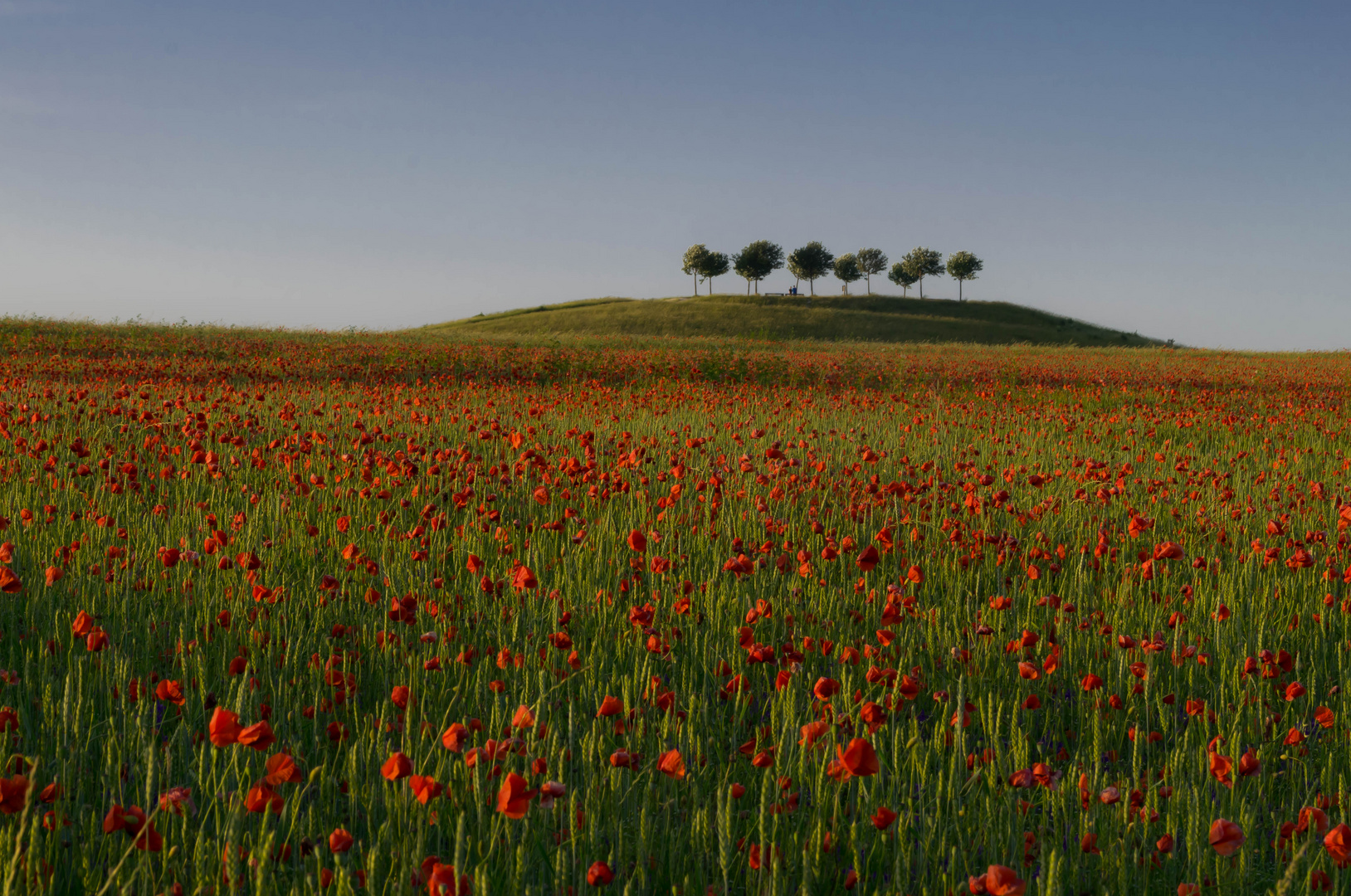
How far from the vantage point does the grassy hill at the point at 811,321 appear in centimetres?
5416

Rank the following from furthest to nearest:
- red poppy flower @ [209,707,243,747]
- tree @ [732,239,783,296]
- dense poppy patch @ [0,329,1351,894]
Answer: tree @ [732,239,783,296], dense poppy patch @ [0,329,1351,894], red poppy flower @ [209,707,243,747]

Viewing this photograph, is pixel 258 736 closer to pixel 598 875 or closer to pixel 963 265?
pixel 598 875

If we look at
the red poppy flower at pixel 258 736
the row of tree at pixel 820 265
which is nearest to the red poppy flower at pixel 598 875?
the red poppy flower at pixel 258 736

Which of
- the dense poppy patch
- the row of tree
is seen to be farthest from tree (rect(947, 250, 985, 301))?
the dense poppy patch

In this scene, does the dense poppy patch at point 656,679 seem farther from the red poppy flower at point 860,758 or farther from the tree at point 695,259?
the tree at point 695,259

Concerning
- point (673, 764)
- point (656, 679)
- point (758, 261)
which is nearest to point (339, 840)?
point (673, 764)

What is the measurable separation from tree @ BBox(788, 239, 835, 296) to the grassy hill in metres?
17.1

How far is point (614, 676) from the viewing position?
2.56 m

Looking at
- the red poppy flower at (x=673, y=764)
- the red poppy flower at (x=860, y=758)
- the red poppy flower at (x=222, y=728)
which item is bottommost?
the red poppy flower at (x=673, y=764)

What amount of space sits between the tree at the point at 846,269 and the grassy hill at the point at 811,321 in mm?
23429

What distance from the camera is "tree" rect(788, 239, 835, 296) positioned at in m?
95.4

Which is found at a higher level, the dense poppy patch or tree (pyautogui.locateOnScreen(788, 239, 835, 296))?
tree (pyautogui.locateOnScreen(788, 239, 835, 296))

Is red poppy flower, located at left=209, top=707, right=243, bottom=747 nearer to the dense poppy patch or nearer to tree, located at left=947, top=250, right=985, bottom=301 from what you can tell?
the dense poppy patch

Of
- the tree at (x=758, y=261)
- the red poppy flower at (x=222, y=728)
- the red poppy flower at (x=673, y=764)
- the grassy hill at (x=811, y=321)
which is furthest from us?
the tree at (x=758, y=261)
